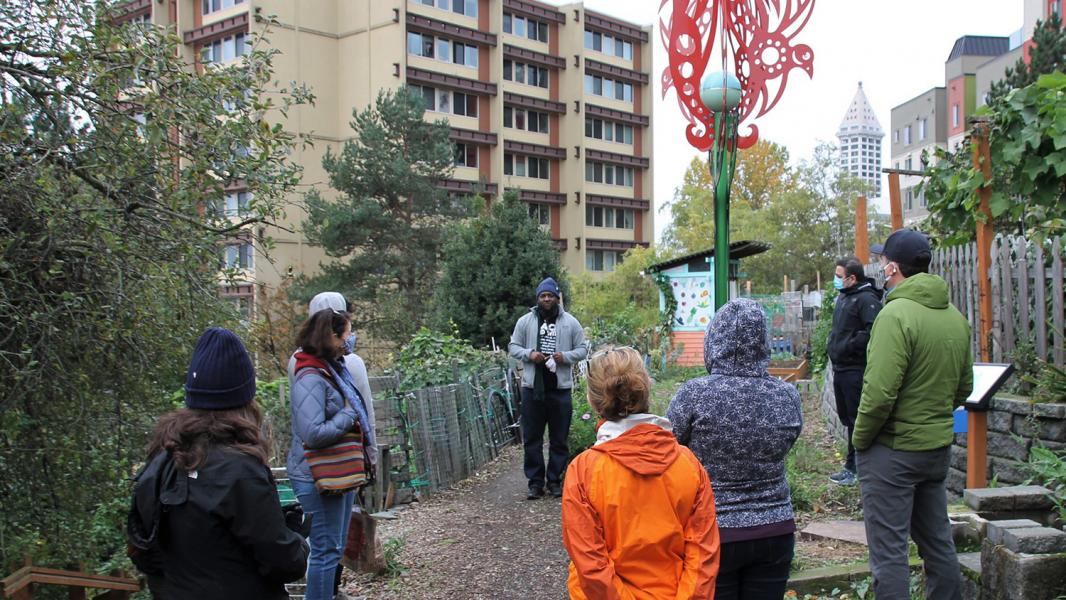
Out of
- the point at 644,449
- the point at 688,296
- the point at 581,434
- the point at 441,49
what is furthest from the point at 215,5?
the point at 644,449

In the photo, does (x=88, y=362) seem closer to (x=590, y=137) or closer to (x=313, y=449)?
(x=313, y=449)

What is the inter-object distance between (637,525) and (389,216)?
102 ft

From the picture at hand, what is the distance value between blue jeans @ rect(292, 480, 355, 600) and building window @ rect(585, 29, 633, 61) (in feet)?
192

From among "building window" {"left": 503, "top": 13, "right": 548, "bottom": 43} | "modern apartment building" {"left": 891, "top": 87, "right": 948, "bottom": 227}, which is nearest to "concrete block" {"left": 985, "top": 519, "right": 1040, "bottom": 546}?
"building window" {"left": 503, "top": 13, "right": 548, "bottom": 43}

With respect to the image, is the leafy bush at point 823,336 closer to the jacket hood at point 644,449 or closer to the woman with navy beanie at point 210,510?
the jacket hood at point 644,449

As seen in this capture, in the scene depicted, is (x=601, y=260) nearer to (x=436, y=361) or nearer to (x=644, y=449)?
(x=436, y=361)

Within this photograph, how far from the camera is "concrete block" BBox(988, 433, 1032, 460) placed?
5750 mm

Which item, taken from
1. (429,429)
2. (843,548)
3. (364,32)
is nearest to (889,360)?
(843,548)

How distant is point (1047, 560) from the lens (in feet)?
12.8

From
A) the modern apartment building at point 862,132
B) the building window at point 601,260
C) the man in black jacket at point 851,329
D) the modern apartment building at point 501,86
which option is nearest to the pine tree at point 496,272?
the man in black jacket at point 851,329

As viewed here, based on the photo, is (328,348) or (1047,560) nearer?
(1047,560)

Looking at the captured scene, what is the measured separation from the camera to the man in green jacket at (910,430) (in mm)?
3955

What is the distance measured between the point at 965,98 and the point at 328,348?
58.1 meters

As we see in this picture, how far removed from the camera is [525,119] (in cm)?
5597
